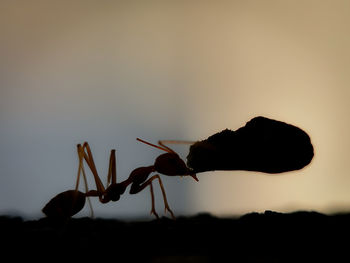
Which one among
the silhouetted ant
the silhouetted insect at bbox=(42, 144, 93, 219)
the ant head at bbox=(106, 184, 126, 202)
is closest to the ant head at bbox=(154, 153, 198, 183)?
the silhouetted ant

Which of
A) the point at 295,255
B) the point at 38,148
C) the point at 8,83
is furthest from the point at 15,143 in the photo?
the point at 295,255

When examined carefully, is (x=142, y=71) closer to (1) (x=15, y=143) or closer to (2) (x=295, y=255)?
(1) (x=15, y=143)

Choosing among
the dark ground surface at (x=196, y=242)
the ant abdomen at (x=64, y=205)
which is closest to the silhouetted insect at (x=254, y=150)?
the ant abdomen at (x=64, y=205)

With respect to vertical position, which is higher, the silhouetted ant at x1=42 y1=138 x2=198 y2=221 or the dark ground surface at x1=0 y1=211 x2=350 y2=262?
the silhouetted ant at x1=42 y1=138 x2=198 y2=221

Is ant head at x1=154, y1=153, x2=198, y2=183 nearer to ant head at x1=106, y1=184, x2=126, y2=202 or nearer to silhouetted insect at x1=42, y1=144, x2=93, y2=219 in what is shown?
ant head at x1=106, y1=184, x2=126, y2=202

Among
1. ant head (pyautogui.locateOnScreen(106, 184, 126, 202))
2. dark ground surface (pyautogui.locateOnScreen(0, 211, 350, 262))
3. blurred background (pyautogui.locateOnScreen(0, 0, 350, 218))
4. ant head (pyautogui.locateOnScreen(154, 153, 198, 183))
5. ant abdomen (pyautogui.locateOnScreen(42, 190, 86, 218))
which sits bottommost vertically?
dark ground surface (pyautogui.locateOnScreen(0, 211, 350, 262))

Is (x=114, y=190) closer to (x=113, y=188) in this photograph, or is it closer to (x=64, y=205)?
(x=113, y=188)
